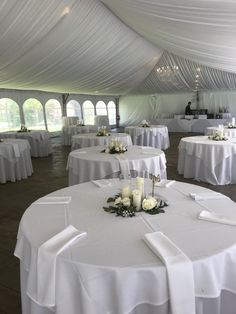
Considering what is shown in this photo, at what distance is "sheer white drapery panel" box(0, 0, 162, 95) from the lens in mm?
7180

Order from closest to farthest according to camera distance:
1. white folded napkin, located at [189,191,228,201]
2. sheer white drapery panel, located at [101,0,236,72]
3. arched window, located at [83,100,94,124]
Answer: white folded napkin, located at [189,191,228,201]
sheer white drapery panel, located at [101,0,236,72]
arched window, located at [83,100,94,124]

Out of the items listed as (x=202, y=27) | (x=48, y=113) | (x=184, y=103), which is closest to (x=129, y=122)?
(x=184, y=103)

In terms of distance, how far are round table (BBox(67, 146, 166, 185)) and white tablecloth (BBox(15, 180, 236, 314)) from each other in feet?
6.67

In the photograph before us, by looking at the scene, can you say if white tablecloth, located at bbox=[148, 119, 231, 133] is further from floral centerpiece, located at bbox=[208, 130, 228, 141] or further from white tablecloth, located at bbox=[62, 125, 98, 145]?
floral centerpiece, located at bbox=[208, 130, 228, 141]

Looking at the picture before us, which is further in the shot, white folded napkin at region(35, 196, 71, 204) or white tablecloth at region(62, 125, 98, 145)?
white tablecloth at region(62, 125, 98, 145)

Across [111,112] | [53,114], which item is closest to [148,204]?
[53,114]

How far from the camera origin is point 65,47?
9430mm

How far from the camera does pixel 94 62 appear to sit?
11.5 m

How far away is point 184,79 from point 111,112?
6927 millimetres

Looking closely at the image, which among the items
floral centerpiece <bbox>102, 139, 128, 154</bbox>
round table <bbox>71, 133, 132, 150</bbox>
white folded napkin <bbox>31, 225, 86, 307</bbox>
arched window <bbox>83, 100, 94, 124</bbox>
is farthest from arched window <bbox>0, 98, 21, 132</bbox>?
white folded napkin <bbox>31, 225, 86, 307</bbox>

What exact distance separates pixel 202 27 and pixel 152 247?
5530 millimetres

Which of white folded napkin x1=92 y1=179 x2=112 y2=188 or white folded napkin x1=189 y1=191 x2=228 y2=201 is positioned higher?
white folded napkin x1=92 y1=179 x2=112 y2=188

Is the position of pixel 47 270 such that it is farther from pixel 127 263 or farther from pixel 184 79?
pixel 184 79

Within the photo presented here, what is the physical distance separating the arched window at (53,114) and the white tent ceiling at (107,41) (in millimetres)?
903
